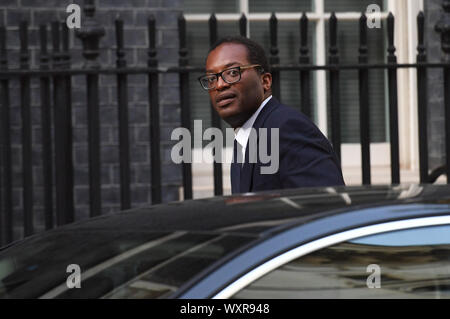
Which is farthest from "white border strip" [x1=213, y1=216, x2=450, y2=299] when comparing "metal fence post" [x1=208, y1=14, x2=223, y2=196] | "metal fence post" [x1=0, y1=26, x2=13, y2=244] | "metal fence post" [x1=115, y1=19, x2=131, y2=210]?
"metal fence post" [x1=0, y1=26, x2=13, y2=244]

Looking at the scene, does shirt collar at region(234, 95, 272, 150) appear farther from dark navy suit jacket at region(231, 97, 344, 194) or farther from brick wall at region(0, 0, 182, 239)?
brick wall at region(0, 0, 182, 239)

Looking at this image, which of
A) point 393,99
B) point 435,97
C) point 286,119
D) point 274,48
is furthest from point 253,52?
point 435,97

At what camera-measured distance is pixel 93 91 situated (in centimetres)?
643

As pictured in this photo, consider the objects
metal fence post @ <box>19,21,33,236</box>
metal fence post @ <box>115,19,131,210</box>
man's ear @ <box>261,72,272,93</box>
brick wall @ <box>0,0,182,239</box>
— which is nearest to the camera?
man's ear @ <box>261,72,272,93</box>

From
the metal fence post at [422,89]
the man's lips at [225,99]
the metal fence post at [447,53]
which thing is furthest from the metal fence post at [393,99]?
the man's lips at [225,99]

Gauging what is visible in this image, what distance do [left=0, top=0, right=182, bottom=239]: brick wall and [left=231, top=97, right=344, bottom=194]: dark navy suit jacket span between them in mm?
4072

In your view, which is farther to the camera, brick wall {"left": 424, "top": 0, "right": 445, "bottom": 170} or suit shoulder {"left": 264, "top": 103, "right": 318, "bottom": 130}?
brick wall {"left": 424, "top": 0, "right": 445, "bottom": 170}

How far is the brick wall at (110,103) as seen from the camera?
805 centimetres

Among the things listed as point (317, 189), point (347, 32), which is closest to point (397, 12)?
point (347, 32)

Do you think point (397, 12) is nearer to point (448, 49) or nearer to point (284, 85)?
point (284, 85)

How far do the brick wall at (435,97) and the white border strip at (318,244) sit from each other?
6.04 metres

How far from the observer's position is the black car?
2562 mm
